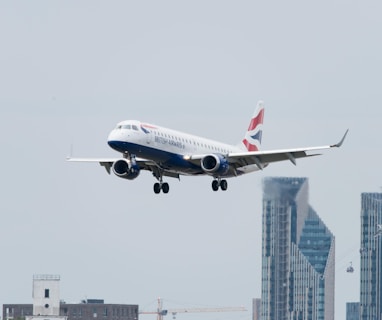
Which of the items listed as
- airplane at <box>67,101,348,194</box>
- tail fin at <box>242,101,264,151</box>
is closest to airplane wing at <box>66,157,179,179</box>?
airplane at <box>67,101,348,194</box>

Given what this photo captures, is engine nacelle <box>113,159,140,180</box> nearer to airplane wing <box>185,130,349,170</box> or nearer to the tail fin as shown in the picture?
airplane wing <box>185,130,349,170</box>

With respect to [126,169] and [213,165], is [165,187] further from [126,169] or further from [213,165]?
[126,169]

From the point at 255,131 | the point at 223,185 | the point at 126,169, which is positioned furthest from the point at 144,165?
the point at 255,131

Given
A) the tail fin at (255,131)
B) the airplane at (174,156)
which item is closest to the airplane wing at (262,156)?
the airplane at (174,156)

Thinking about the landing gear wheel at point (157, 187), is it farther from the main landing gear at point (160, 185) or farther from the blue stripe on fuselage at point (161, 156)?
the blue stripe on fuselage at point (161, 156)

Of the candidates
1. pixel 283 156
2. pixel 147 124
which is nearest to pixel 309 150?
pixel 283 156

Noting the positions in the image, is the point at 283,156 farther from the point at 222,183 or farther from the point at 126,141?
the point at 126,141

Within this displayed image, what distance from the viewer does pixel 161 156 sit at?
153750 millimetres

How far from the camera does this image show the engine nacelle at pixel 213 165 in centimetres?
15612

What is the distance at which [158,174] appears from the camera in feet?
520

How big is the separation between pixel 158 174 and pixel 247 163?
26.0 feet

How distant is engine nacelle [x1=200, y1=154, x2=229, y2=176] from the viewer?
6147 inches

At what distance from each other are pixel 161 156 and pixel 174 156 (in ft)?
5.20

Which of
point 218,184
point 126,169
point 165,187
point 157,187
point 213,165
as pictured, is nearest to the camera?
point 126,169
